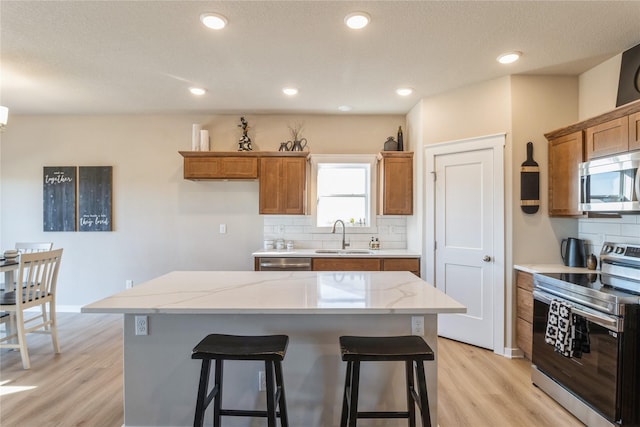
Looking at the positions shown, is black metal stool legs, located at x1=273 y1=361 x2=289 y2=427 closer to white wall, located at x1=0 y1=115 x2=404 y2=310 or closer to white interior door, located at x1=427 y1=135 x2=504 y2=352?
white interior door, located at x1=427 y1=135 x2=504 y2=352

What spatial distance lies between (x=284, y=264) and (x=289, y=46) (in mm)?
2313

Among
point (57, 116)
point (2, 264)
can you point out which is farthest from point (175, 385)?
point (57, 116)

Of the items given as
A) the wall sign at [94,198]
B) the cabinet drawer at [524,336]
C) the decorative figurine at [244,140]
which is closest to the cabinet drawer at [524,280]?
the cabinet drawer at [524,336]

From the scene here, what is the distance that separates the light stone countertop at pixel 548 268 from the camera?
2836 millimetres

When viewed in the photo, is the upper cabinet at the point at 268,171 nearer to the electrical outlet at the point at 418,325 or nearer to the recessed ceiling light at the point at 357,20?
the recessed ceiling light at the point at 357,20

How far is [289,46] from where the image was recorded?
267 cm

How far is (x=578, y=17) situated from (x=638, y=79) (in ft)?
2.73

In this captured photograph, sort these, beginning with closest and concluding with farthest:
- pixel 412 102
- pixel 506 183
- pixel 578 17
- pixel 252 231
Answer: pixel 578 17
pixel 506 183
pixel 412 102
pixel 252 231

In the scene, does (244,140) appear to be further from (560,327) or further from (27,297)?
(560,327)

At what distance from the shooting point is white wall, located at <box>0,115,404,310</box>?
4.56 meters

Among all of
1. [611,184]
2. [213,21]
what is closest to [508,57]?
[611,184]

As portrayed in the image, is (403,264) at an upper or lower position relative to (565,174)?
lower

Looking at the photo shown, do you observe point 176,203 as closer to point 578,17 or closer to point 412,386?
point 412,386

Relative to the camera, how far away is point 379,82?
3412mm
